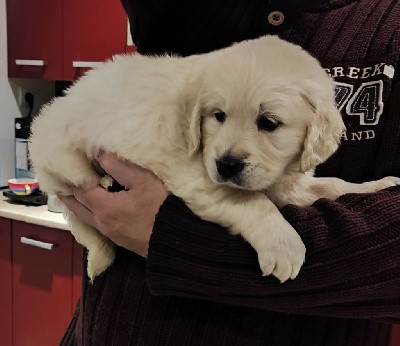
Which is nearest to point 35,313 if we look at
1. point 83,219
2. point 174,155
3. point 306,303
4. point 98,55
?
point 98,55

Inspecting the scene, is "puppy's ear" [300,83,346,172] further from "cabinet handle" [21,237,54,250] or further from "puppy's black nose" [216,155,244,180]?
"cabinet handle" [21,237,54,250]

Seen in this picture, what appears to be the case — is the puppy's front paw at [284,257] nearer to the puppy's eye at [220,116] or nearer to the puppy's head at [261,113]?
the puppy's head at [261,113]

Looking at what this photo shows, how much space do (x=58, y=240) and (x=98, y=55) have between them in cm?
101

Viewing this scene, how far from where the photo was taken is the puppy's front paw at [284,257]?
30.2 inches

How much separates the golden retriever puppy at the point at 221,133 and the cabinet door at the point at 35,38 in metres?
1.97

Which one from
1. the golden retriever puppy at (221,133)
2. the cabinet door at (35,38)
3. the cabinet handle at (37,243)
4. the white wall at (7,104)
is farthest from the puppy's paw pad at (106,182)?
the white wall at (7,104)

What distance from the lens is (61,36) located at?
111 inches

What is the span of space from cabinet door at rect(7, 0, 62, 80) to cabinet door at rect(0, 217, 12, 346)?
913 millimetres

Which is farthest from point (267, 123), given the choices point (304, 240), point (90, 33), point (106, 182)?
point (90, 33)

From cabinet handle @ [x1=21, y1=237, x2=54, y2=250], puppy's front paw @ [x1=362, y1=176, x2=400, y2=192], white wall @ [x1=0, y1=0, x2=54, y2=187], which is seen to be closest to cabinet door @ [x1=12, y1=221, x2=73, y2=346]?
cabinet handle @ [x1=21, y1=237, x2=54, y2=250]

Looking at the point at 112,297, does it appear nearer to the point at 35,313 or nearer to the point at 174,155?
the point at 174,155

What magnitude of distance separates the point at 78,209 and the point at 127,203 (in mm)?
180

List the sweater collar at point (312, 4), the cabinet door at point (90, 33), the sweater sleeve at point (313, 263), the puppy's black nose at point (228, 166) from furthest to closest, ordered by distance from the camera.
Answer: the cabinet door at point (90, 33) < the sweater collar at point (312, 4) < the puppy's black nose at point (228, 166) < the sweater sleeve at point (313, 263)

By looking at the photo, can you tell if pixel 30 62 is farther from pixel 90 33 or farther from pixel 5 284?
pixel 5 284
